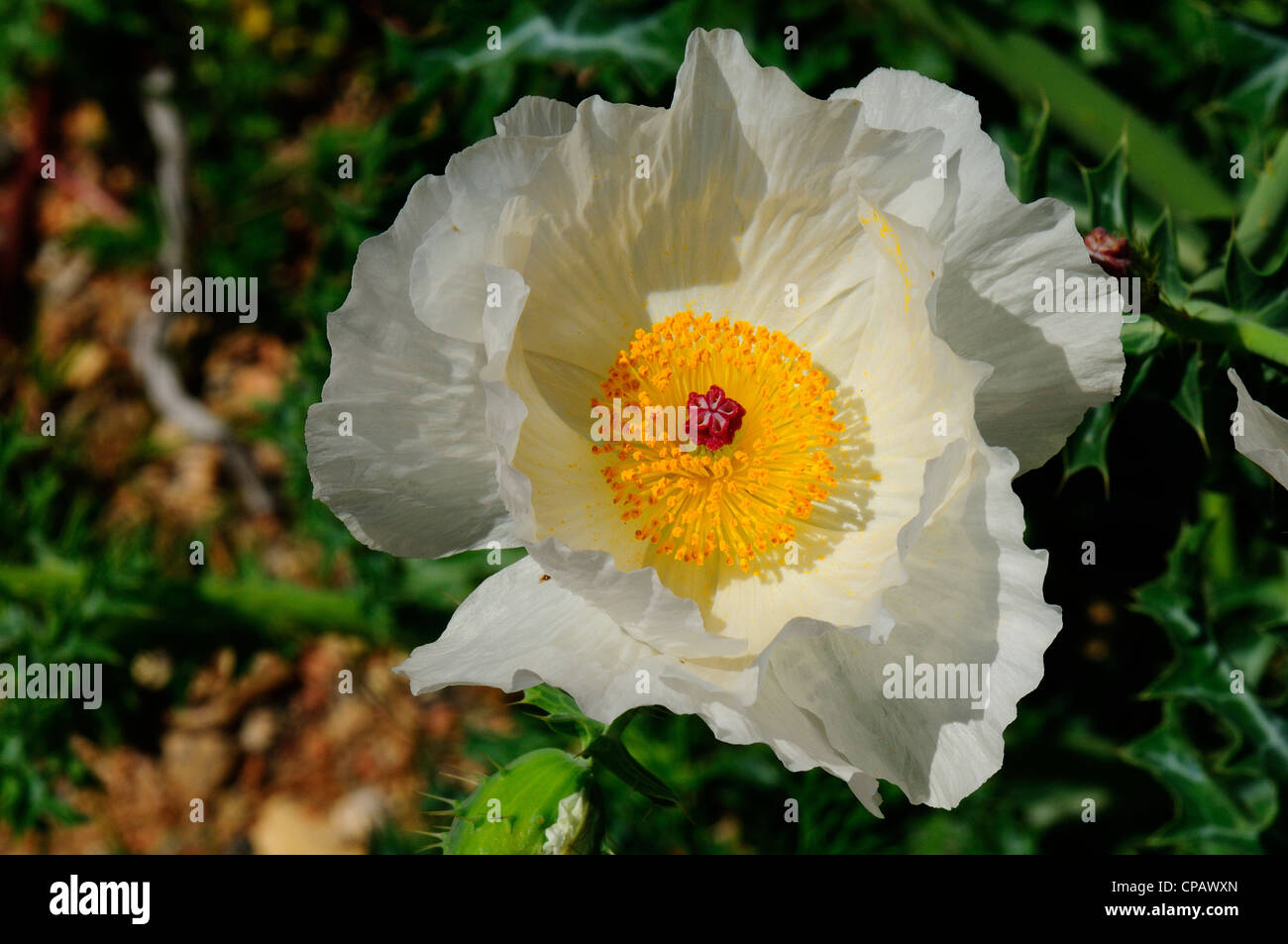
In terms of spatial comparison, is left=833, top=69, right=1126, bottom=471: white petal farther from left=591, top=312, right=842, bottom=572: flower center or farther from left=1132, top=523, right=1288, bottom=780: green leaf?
left=1132, top=523, right=1288, bottom=780: green leaf

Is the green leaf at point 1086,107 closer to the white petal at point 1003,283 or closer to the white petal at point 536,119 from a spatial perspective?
the white petal at point 1003,283

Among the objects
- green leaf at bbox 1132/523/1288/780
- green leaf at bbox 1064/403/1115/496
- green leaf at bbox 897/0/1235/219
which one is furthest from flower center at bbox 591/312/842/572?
green leaf at bbox 897/0/1235/219

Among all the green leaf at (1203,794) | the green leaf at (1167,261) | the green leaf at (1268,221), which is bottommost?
the green leaf at (1203,794)

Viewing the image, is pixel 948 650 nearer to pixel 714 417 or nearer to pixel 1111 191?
pixel 714 417

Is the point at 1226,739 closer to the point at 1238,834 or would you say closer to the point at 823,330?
the point at 1238,834

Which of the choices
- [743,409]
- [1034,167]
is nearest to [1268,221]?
[1034,167]

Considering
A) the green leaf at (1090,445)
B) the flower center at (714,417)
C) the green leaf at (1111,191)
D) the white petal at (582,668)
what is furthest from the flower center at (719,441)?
the green leaf at (1111,191)
